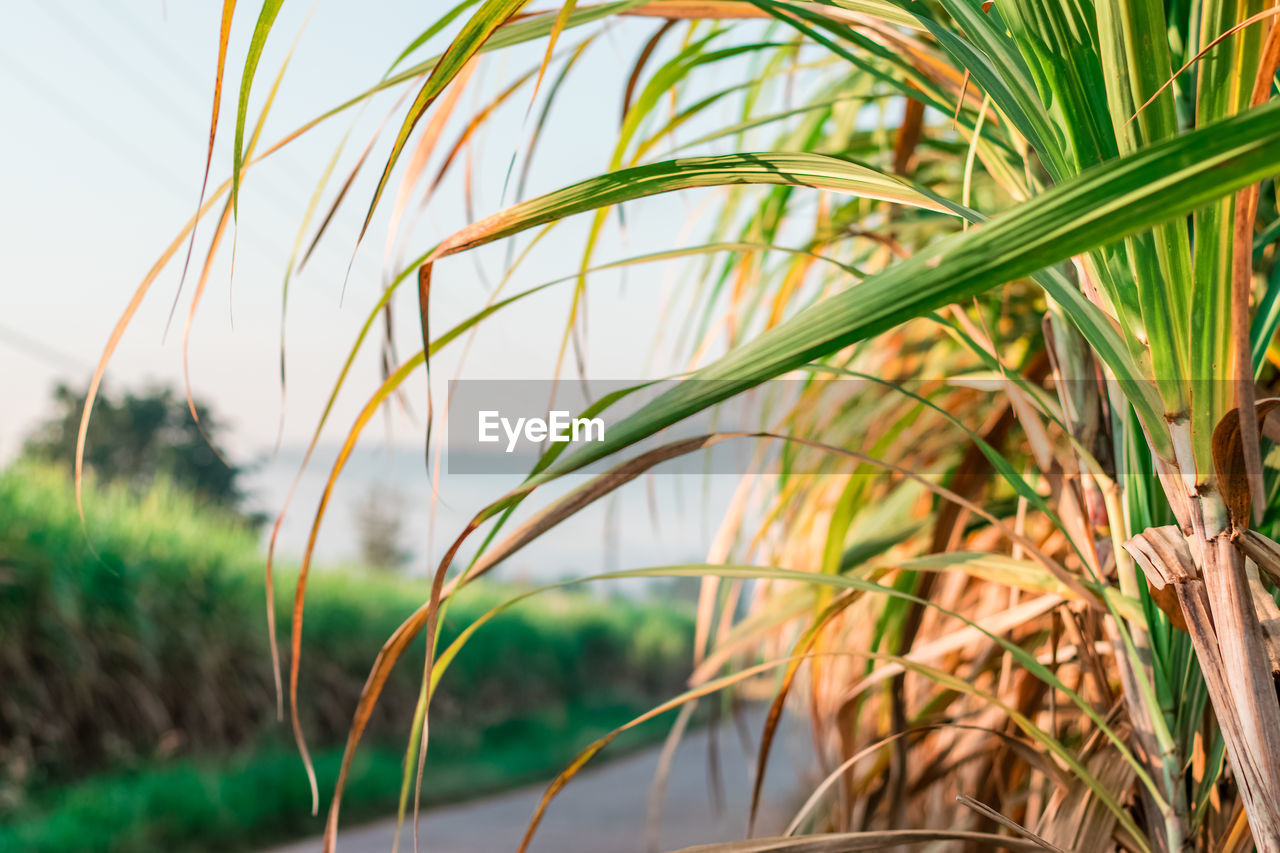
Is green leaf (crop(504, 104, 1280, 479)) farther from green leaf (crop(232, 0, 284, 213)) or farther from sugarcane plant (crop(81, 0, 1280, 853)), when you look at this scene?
green leaf (crop(232, 0, 284, 213))

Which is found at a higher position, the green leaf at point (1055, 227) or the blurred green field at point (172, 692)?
the green leaf at point (1055, 227)

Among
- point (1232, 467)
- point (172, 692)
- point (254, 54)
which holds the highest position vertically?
point (254, 54)

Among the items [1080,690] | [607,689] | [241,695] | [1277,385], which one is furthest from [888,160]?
[607,689]

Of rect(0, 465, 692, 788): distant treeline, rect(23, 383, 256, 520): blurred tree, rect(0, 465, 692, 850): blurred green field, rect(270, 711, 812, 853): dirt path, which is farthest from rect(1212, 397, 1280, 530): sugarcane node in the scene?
rect(23, 383, 256, 520): blurred tree

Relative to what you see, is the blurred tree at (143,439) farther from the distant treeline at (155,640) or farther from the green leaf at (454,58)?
the green leaf at (454,58)

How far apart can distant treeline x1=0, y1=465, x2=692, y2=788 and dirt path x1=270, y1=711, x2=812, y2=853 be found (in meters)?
0.70

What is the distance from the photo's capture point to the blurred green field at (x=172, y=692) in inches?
70.0

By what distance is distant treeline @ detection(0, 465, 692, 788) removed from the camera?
1939mm

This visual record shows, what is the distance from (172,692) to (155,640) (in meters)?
0.21

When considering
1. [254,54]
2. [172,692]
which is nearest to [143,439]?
[172,692]

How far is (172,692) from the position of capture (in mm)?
2387

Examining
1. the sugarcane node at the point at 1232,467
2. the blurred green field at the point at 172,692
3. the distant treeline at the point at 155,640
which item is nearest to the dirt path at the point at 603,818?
the blurred green field at the point at 172,692

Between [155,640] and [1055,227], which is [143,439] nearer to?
[155,640]

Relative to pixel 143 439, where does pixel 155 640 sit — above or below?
below
